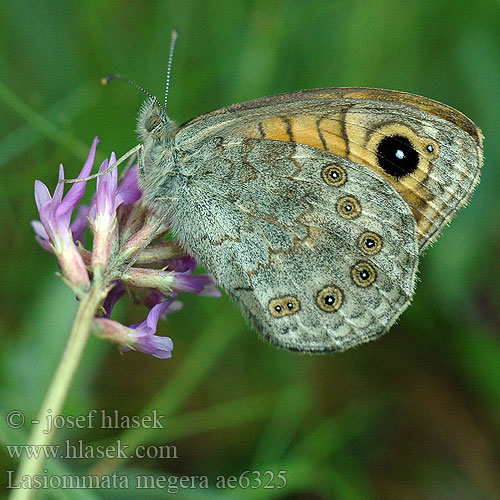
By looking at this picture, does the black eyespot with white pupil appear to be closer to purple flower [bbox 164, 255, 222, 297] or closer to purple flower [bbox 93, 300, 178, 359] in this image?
purple flower [bbox 164, 255, 222, 297]

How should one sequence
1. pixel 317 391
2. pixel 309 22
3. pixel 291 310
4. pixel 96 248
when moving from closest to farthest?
pixel 96 248
pixel 291 310
pixel 317 391
pixel 309 22

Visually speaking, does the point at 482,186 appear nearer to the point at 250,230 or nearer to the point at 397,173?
the point at 397,173

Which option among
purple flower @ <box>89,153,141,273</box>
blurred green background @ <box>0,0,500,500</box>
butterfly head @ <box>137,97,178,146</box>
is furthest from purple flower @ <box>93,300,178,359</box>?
blurred green background @ <box>0,0,500,500</box>

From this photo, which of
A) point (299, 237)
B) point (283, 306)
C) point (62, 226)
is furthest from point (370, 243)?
point (62, 226)

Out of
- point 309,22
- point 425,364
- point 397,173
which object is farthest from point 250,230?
point 309,22

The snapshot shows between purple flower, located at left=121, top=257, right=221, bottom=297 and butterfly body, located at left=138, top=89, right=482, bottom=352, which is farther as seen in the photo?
butterfly body, located at left=138, top=89, right=482, bottom=352

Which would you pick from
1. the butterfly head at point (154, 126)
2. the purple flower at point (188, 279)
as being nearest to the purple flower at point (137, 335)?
the purple flower at point (188, 279)

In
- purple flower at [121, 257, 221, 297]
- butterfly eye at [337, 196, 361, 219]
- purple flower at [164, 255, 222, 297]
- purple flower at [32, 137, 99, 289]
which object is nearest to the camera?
purple flower at [32, 137, 99, 289]
